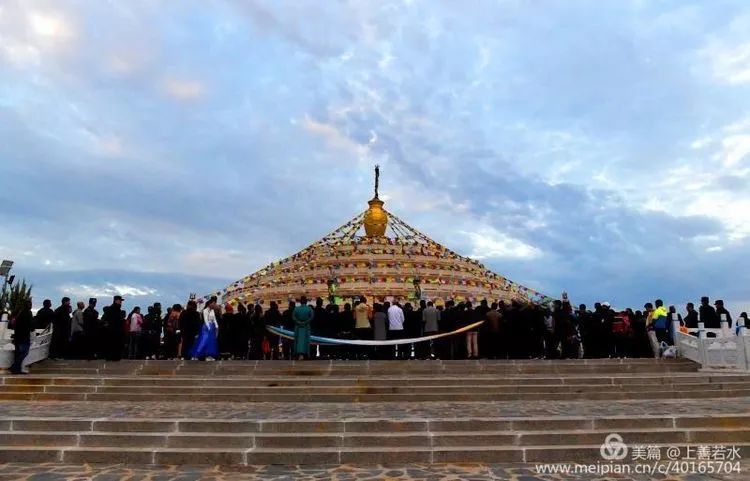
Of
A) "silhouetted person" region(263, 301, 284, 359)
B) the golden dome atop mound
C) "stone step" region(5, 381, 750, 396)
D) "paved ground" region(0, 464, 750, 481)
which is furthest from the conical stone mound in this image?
"paved ground" region(0, 464, 750, 481)

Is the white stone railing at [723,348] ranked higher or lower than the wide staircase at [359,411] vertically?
higher

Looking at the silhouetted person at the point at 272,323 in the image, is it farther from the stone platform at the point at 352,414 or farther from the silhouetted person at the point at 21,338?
the silhouetted person at the point at 21,338

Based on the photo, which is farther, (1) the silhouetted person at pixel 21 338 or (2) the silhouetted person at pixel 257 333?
(2) the silhouetted person at pixel 257 333

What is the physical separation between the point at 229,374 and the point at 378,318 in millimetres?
3860

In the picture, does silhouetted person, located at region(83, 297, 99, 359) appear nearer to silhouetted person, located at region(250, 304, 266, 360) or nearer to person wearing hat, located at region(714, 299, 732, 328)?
silhouetted person, located at region(250, 304, 266, 360)

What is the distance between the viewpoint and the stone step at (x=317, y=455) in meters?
6.69

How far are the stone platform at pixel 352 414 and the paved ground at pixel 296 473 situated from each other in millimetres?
46

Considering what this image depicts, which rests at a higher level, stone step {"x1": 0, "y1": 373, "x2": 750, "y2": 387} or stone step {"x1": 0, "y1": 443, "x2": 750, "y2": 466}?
stone step {"x1": 0, "y1": 373, "x2": 750, "y2": 387}

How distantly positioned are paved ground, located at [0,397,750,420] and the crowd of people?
3.91 metres

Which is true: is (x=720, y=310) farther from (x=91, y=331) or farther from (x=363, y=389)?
(x=91, y=331)

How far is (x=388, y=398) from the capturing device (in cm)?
1034

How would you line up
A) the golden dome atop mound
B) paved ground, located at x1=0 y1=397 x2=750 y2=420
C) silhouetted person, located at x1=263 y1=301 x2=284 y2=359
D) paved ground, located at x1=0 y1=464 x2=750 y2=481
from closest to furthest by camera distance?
paved ground, located at x1=0 y1=464 x2=750 y2=481 → paved ground, located at x1=0 y1=397 x2=750 y2=420 → silhouetted person, located at x1=263 y1=301 x2=284 y2=359 → the golden dome atop mound

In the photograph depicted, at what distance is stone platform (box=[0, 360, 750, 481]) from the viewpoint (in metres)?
6.74

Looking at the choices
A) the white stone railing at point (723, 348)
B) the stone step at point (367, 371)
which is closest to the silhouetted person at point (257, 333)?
the stone step at point (367, 371)
